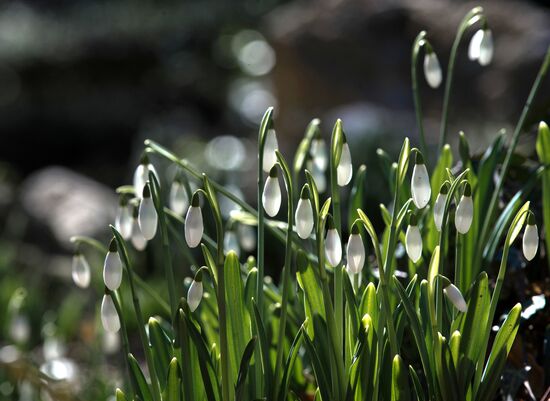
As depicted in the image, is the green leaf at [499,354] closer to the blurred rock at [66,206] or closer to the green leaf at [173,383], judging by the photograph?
the green leaf at [173,383]

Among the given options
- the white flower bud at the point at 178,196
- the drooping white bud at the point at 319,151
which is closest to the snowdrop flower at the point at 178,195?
the white flower bud at the point at 178,196

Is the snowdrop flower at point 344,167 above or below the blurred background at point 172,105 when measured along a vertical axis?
above

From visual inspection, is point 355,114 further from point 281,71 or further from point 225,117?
point 225,117

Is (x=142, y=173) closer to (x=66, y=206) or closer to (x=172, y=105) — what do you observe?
(x=66, y=206)

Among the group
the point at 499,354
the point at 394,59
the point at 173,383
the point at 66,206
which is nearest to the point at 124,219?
the point at 173,383

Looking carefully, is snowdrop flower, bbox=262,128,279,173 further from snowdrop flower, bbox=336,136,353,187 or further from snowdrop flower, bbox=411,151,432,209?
snowdrop flower, bbox=411,151,432,209

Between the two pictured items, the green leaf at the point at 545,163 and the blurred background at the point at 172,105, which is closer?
the green leaf at the point at 545,163

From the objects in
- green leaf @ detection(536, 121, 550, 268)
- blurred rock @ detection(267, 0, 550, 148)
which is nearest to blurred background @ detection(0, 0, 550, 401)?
blurred rock @ detection(267, 0, 550, 148)
